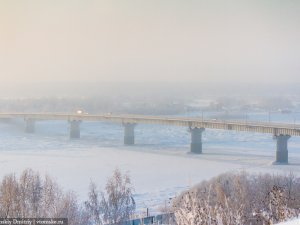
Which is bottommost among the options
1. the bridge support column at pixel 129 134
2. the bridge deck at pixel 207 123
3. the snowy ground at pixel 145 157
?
the snowy ground at pixel 145 157

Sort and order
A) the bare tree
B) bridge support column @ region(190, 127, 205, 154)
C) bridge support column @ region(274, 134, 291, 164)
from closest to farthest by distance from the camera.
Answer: the bare tree
bridge support column @ region(274, 134, 291, 164)
bridge support column @ region(190, 127, 205, 154)

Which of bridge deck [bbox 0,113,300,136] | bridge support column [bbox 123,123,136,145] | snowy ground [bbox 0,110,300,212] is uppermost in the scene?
bridge deck [bbox 0,113,300,136]

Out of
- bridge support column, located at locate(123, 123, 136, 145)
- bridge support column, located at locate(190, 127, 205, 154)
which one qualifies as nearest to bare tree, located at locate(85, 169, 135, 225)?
bridge support column, located at locate(190, 127, 205, 154)

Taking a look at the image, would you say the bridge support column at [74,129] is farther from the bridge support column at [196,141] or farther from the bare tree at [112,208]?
the bare tree at [112,208]

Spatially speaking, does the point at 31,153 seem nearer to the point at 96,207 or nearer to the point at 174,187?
the point at 174,187

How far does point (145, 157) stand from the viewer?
37.8 metres

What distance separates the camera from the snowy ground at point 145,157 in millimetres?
25875

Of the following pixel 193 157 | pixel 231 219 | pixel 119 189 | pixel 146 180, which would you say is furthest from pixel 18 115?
pixel 231 219

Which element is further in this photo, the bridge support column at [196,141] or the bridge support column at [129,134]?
the bridge support column at [129,134]

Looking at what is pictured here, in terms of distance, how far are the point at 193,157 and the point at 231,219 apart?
3041 centimetres

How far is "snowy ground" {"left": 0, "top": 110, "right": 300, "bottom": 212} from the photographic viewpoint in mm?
25875

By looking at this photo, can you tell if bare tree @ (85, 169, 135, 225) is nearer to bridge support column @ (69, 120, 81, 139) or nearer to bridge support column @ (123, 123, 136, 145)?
bridge support column @ (123, 123, 136, 145)

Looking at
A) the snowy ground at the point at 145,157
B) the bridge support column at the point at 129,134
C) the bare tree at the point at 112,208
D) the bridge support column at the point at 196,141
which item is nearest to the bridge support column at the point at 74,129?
the snowy ground at the point at 145,157

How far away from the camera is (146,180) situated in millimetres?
26453
